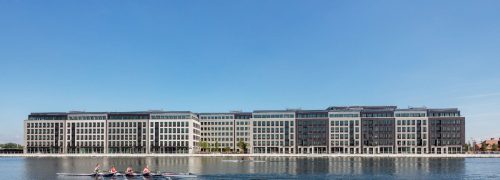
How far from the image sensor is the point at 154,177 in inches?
3713

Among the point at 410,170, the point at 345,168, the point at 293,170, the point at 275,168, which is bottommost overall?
the point at 345,168

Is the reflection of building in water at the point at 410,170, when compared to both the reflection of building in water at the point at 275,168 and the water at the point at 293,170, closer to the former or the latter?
the water at the point at 293,170

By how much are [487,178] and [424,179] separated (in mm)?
12548

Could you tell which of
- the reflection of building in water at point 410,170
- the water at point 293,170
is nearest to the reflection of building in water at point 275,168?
the water at point 293,170

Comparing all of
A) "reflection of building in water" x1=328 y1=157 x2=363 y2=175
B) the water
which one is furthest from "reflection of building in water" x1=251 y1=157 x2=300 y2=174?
"reflection of building in water" x1=328 y1=157 x2=363 y2=175

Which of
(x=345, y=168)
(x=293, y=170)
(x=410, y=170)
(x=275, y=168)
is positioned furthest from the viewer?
(x=345, y=168)

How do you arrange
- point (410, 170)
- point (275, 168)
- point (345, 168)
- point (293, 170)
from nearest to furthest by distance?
1. point (293, 170)
2. point (410, 170)
3. point (275, 168)
4. point (345, 168)

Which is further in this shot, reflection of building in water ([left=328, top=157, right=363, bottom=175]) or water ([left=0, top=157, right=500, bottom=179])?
reflection of building in water ([left=328, top=157, right=363, bottom=175])

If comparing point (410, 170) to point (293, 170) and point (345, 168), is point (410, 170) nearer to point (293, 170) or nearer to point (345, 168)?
point (345, 168)

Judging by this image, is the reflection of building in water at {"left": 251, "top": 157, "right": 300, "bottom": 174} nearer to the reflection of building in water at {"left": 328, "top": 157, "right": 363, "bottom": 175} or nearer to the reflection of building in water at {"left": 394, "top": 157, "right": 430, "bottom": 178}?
the reflection of building in water at {"left": 328, "top": 157, "right": 363, "bottom": 175}

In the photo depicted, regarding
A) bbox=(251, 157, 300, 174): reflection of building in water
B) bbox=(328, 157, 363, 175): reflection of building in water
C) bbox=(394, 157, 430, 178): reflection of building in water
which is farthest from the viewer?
bbox=(328, 157, 363, 175): reflection of building in water

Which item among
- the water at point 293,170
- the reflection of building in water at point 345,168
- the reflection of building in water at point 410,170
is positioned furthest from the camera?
the reflection of building in water at point 345,168

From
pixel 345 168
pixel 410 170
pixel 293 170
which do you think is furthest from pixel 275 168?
pixel 410 170

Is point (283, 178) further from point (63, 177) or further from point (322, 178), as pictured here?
point (63, 177)
